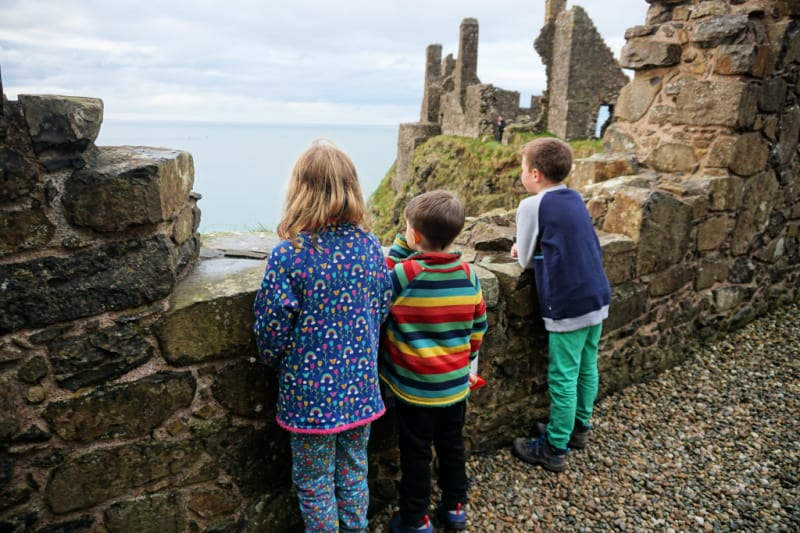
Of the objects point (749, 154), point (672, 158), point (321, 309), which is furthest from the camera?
point (672, 158)

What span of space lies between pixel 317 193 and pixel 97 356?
93cm

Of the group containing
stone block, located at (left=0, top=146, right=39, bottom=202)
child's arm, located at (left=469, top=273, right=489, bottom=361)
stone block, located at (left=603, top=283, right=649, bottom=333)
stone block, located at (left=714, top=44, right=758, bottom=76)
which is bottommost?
stone block, located at (left=603, top=283, right=649, bottom=333)

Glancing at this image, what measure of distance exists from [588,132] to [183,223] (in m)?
21.8

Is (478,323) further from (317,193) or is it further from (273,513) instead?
(273,513)

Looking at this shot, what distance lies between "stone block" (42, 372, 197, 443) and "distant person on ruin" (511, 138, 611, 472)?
1846 mm

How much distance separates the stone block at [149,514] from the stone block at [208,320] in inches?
21.7

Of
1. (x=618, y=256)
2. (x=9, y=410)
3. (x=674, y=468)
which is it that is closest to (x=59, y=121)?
(x=9, y=410)

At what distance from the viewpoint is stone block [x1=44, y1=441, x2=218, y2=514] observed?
1.89 m

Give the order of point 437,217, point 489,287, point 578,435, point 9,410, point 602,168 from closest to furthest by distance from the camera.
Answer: point 9,410
point 437,217
point 489,287
point 578,435
point 602,168

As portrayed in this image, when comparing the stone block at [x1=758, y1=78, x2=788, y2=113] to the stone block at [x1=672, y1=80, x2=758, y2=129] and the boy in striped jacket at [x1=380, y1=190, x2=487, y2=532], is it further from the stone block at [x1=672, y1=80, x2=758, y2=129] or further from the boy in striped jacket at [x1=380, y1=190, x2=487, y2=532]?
the boy in striped jacket at [x1=380, y1=190, x2=487, y2=532]

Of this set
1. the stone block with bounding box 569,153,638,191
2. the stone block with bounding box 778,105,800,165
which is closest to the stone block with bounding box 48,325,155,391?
the stone block with bounding box 569,153,638,191

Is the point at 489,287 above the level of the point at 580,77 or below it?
below

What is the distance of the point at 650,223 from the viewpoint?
375cm

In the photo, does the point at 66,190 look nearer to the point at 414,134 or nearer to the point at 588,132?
the point at 588,132
